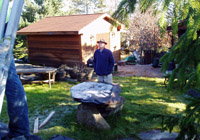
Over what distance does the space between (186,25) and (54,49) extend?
12.3 metres

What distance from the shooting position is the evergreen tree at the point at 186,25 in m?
2.19

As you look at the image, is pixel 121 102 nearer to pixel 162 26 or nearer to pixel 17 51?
pixel 162 26

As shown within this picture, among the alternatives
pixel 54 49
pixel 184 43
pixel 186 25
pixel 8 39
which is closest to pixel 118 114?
pixel 184 43

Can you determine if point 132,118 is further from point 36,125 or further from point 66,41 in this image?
point 66,41

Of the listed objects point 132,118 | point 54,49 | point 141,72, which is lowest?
point 132,118

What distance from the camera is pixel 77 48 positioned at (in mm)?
13258

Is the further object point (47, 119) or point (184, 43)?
point (47, 119)

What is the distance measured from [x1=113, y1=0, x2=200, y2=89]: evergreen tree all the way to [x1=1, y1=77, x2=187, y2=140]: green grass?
0.51 meters

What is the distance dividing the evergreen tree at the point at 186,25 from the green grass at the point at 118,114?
1.67 ft

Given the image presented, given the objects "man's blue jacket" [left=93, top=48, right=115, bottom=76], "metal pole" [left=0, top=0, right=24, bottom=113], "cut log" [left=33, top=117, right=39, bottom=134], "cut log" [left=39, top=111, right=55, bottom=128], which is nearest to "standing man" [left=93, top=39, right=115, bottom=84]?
"man's blue jacket" [left=93, top=48, right=115, bottom=76]

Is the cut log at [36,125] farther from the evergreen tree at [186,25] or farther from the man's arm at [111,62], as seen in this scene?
the evergreen tree at [186,25]

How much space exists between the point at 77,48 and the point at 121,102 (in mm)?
7858

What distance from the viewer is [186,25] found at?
2531 millimetres

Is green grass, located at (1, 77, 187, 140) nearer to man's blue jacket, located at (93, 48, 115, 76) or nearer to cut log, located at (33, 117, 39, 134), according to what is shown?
cut log, located at (33, 117, 39, 134)
